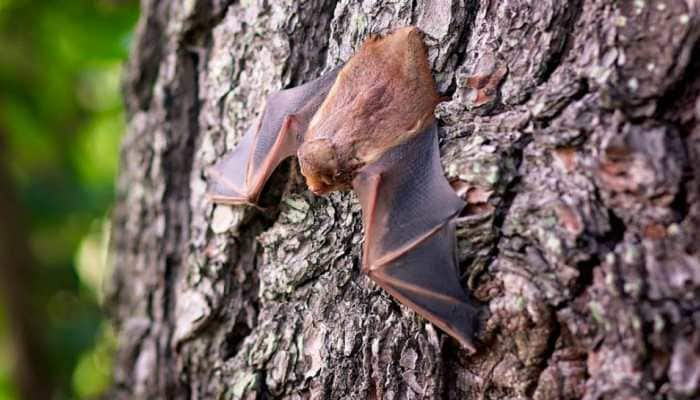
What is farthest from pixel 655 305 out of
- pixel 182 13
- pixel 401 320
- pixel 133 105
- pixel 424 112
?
pixel 133 105

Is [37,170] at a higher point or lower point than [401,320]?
lower

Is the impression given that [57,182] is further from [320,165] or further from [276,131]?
[320,165]

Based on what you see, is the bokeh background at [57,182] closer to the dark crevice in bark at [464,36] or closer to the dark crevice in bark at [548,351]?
the dark crevice in bark at [464,36]

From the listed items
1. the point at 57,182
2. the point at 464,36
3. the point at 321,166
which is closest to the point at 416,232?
the point at 321,166

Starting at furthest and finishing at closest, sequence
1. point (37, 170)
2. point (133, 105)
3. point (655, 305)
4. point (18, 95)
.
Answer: point (37, 170), point (18, 95), point (133, 105), point (655, 305)

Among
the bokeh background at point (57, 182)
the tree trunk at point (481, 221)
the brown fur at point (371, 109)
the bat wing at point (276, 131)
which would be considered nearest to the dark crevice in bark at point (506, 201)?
the tree trunk at point (481, 221)

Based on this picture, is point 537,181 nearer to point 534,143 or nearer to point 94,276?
point 534,143
